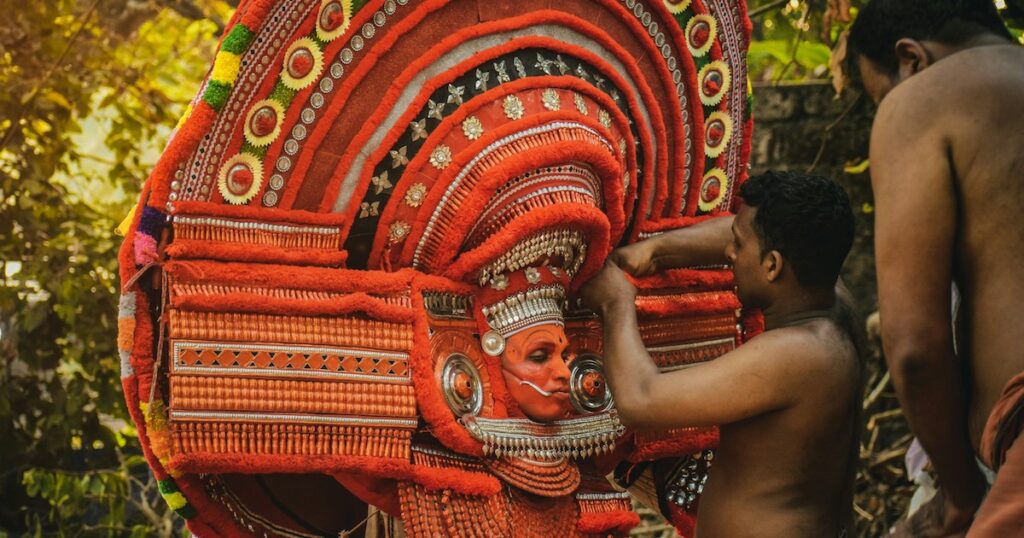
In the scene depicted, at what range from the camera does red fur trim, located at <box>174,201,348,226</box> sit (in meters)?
2.65

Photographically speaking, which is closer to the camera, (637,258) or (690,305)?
(637,258)

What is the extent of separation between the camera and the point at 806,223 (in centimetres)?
284

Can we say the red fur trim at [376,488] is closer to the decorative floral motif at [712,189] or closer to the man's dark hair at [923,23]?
the decorative floral motif at [712,189]

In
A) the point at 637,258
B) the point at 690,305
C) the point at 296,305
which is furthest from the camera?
the point at 690,305

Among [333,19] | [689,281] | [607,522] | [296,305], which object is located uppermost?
[333,19]

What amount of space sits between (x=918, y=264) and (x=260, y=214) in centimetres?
139

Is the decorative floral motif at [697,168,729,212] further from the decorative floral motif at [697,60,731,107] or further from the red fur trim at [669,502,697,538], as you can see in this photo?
the red fur trim at [669,502,697,538]

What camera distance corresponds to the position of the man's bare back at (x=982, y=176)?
2.38 metres

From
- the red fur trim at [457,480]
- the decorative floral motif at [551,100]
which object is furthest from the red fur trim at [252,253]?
the decorative floral motif at [551,100]

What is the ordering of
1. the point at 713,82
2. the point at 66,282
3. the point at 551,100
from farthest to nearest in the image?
the point at 66,282 < the point at 713,82 < the point at 551,100

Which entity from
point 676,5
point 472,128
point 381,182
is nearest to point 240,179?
point 381,182

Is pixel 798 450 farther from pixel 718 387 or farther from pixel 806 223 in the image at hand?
pixel 806 223

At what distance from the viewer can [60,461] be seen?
505cm

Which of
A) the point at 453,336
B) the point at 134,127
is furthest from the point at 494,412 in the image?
the point at 134,127
